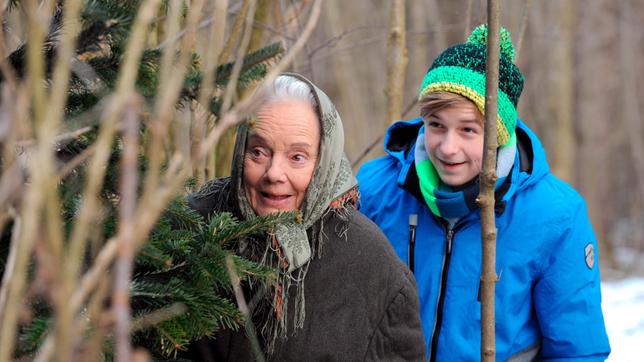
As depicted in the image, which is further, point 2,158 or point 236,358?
point 236,358

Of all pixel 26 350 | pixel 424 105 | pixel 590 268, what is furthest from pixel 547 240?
pixel 26 350

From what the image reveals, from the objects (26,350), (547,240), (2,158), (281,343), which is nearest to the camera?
(2,158)

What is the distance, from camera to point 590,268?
9.44 feet

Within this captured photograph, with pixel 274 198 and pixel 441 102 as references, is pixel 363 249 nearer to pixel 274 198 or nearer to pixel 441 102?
pixel 274 198

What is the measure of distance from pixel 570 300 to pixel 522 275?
0.57 feet

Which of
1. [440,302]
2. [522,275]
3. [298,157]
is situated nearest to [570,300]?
[522,275]

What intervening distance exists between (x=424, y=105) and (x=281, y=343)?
0.98 metres

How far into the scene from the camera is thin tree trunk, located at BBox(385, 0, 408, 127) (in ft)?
12.6

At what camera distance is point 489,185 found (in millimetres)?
2209

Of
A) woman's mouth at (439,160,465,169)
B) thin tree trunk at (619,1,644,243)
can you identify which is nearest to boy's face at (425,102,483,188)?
woman's mouth at (439,160,465,169)

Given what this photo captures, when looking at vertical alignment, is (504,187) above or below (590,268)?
above

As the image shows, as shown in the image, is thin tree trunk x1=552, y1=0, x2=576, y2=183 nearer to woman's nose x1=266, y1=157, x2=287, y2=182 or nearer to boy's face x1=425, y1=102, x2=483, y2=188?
boy's face x1=425, y1=102, x2=483, y2=188

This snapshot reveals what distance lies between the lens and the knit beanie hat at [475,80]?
283cm

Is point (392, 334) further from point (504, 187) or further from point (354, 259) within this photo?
point (504, 187)
